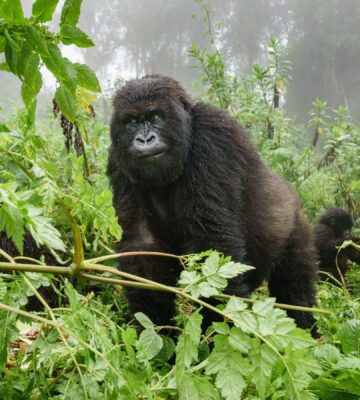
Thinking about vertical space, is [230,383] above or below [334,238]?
above

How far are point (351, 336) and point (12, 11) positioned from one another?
1214 millimetres

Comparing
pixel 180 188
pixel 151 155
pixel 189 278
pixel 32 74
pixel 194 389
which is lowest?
pixel 194 389

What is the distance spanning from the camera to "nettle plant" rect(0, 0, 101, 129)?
96cm

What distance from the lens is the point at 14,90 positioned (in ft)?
71.3

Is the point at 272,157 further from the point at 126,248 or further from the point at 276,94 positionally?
the point at 126,248

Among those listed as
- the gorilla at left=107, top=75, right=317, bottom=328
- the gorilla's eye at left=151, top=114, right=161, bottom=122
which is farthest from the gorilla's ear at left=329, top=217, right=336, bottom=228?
the gorilla's eye at left=151, top=114, right=161, bottom=122

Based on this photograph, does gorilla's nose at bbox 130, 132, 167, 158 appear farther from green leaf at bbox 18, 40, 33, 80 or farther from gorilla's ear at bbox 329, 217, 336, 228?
gorilla's ear at bbox 329, 217, 336, 228

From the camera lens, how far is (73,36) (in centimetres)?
102

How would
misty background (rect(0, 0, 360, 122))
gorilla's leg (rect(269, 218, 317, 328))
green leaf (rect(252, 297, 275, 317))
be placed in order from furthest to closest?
misty background (rect(0, 0, 360, 122))
gorilla's leg (rect(269, 218, 317, 328))
green leaf (rect(252, 297, 275, 317))

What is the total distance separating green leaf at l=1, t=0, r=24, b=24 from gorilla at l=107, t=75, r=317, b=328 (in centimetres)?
191

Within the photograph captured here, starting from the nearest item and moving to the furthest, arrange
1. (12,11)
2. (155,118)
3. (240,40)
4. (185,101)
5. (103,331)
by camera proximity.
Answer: (12,11), (103,331), (155,118), (185,101), (240,40)

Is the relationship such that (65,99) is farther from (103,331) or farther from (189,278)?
(103,331)

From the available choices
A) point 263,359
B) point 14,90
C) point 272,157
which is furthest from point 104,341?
point 14,90

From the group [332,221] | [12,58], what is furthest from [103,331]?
[332,221]
